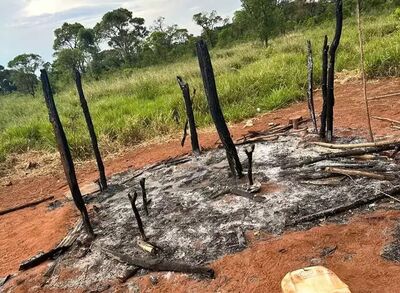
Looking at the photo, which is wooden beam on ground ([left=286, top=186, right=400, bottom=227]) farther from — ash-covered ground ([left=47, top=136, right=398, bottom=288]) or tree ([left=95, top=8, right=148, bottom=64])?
tree ([left=95, top=8, right=148, bottom=64])

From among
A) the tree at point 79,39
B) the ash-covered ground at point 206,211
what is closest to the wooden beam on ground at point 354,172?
the ash-covered ground at point 206,211

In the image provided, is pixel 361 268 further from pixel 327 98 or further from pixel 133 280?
pixel 327 98

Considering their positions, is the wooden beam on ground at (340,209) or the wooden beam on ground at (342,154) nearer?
the wooden beam on ground at (340,209)

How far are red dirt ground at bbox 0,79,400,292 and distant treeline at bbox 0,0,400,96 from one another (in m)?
10.7

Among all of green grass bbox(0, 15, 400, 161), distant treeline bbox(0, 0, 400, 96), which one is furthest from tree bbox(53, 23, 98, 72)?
green grass bbox(0, 15, 400, 161)

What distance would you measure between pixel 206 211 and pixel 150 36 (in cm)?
2236

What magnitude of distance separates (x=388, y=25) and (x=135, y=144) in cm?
878

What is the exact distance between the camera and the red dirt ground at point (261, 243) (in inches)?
109

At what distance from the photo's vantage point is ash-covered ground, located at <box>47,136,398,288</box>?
334 centimetres

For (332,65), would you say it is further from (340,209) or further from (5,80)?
(5,80)

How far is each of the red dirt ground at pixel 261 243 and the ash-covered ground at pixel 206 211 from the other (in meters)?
0.25

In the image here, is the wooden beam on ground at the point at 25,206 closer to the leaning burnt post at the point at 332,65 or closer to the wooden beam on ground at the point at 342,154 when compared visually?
the wooden beam on ground at the point at 342,154

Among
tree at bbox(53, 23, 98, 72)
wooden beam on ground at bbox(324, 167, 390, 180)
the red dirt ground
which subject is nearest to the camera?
the red dirt ground

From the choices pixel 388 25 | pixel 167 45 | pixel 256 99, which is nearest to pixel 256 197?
pixel 256 99
